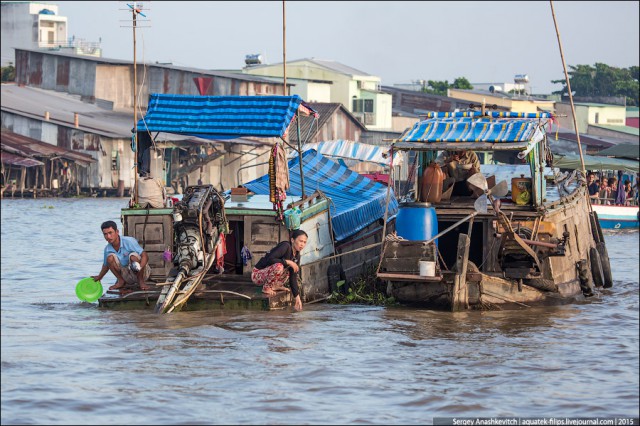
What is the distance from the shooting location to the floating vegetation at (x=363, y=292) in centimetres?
1470

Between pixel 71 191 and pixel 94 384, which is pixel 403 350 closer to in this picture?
pixel 94 384

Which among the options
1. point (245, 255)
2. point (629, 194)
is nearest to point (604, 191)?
point (629, 194)

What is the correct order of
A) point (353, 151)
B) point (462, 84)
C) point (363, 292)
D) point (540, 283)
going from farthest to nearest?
1. point (462, 84)
2. point (353, 151)
3. point (363, 292)
4. point (540, 283)

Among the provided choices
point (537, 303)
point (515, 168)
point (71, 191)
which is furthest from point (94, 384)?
point (71, 191)

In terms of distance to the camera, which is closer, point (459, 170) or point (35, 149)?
point (459, 170)

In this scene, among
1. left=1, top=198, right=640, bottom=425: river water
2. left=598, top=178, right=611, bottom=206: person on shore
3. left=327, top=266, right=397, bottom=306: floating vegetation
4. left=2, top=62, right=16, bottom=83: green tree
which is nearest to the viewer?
left=1, top=198, right=640, bottom=425: river water

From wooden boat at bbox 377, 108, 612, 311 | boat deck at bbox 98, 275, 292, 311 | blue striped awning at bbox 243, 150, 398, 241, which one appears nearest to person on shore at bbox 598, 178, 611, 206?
blue striped awning at bbox 243, 150, 398, 241

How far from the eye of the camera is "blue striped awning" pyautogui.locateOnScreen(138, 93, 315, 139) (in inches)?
556

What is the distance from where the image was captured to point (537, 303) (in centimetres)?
1438

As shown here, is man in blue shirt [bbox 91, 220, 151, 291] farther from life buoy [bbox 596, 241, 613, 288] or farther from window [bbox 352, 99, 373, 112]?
window [bbox 352, 99, 373, 112]

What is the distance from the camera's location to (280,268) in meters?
13.2

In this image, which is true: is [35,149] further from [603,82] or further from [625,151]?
[603,82]

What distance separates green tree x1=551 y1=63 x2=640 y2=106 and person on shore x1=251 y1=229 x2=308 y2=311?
2590 inches

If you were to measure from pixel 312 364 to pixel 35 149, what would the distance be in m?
32.5
